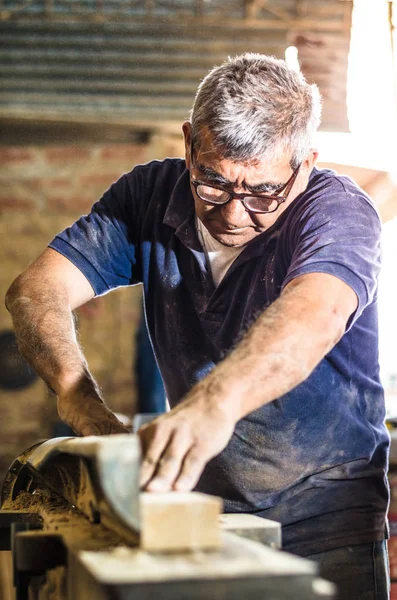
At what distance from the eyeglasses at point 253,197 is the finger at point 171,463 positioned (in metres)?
0.98

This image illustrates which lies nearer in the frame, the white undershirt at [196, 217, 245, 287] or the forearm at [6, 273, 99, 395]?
the forearm at [6, 273, 99, 395]

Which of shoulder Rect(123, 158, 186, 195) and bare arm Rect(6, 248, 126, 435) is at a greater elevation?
shoulder Rect(123, 158, 186, 195)

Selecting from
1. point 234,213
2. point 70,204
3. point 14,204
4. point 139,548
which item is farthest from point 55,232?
point 139,548

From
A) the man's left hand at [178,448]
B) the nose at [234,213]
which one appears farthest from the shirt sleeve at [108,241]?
the man's left hand at [178,448]

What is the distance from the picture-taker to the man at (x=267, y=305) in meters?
2.21

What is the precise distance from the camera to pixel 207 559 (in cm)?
120

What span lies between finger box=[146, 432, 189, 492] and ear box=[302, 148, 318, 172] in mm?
1139

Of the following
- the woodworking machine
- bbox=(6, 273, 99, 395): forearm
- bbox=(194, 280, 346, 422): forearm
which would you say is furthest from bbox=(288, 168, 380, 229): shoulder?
the woodworking machine

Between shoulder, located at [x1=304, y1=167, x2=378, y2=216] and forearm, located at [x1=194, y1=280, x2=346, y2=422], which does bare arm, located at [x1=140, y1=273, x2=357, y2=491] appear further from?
shoulder, located at [x1=304, y1=167, x2=378, y2=216]

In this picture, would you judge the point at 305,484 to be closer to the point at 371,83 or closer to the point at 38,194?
the point at 371,83

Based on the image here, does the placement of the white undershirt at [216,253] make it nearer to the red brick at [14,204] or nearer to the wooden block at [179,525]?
the wooden block at [179,525]

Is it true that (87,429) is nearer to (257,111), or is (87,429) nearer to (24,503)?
(24,503)

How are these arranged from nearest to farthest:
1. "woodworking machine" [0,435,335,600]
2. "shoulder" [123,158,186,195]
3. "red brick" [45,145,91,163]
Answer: "woodworking machine" [0,435,335,600] → "shoulder" [123,158,186,195] → "red brick" [45,145,91,163]

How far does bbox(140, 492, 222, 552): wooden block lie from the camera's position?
1.25 metres
